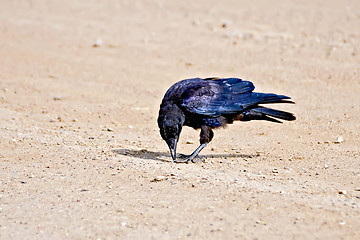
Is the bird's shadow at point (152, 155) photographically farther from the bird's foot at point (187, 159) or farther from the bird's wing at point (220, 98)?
the bird's wing at point (220, 98)

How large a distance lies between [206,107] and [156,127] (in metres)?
1.96

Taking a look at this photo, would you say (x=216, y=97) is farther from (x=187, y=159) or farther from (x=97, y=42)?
(x=97, y=42)

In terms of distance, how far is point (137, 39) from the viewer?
14680mm

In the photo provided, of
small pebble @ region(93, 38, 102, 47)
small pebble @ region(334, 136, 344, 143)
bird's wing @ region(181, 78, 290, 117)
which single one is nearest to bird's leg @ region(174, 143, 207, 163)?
bird's wing @ region(181, 78, 290, 117)

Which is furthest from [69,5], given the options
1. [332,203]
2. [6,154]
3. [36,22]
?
[332,203]

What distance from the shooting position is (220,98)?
7684mm

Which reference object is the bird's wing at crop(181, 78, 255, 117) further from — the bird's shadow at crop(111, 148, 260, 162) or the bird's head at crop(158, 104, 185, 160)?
the bird's shadow at crop(111, 148, 260, 162)

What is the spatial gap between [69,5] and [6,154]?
36.1 feet

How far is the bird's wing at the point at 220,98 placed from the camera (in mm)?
7504

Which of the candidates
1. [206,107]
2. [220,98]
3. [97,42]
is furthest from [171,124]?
[97,42]

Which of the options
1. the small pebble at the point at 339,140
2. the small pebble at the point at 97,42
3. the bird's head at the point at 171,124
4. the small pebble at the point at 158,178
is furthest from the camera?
the small pebble at the point at 97,42

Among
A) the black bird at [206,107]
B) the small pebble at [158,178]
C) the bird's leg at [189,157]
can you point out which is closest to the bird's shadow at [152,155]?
the bird's leg at [189,157]

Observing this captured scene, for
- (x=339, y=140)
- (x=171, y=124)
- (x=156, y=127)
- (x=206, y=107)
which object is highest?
(x=206, y=107)

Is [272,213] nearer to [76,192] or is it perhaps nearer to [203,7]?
[76,192]
